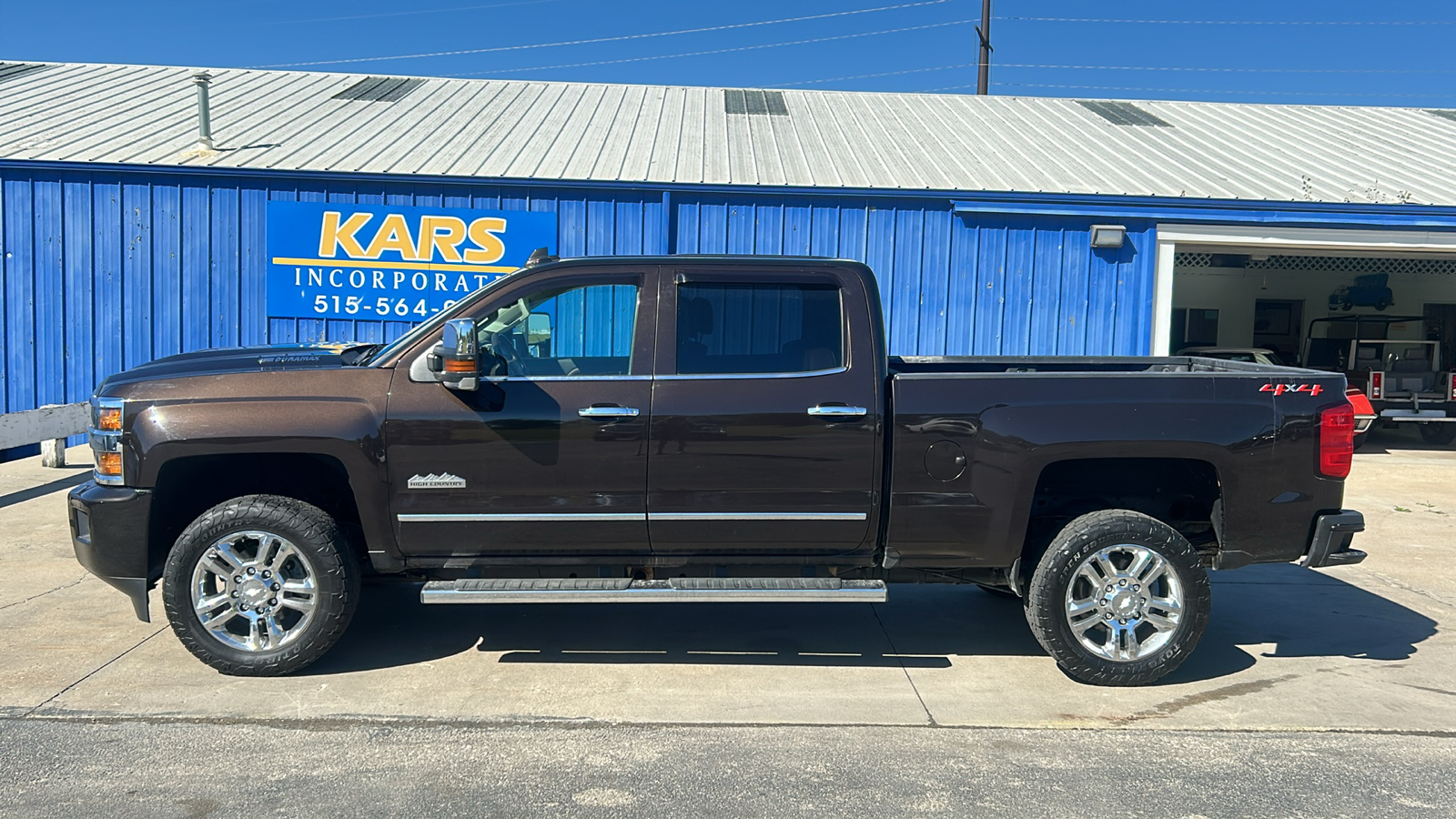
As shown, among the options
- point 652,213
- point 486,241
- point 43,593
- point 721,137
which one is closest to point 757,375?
point 43,593

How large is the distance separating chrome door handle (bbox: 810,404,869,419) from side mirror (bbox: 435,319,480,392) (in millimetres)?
1487

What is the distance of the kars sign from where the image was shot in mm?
11094

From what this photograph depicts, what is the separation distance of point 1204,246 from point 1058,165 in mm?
2048

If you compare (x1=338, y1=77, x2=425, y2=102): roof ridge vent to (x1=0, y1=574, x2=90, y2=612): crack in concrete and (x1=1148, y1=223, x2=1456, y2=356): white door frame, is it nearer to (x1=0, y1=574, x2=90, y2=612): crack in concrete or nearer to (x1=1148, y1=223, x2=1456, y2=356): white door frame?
(x1=0, y1=574, x2=90, y2=612): crack in concrete

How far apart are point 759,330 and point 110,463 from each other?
117 inches

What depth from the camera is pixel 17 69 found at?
15883 millimetres

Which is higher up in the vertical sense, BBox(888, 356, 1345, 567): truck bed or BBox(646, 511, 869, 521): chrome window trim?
BBox(888, 356, 1345, 567): truck bed

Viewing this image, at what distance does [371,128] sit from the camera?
1313 cm

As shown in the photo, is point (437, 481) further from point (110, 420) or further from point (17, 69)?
point (17, 69)

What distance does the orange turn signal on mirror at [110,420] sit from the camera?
14.6 ft

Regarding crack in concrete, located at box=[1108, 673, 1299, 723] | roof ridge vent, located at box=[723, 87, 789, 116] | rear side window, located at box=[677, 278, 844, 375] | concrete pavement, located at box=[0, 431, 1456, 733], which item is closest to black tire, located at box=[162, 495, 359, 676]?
concrete pavement, located at box=[0, 431, 1456, 733]

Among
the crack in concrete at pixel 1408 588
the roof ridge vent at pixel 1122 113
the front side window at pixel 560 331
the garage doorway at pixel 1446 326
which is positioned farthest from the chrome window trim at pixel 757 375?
the garage doorway at pixel 1446 326

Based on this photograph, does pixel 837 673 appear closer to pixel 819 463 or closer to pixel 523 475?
pixel 819 463

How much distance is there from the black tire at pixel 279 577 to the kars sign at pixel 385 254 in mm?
6868
